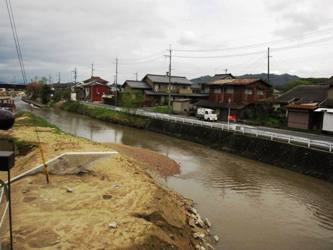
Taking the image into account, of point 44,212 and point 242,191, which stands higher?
point 44,212

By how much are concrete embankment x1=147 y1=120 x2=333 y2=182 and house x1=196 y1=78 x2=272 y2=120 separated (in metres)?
9.27

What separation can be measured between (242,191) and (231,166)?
598 cm

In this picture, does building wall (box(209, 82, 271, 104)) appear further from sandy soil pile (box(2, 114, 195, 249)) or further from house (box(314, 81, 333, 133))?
sandy soil pile (box(2, 114, 195, 249))

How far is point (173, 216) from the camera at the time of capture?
1210 cm

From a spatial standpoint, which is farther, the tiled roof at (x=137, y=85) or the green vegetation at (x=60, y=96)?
the green vegetation at (x=60, y=96)

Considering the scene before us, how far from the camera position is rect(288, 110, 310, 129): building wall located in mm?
33594

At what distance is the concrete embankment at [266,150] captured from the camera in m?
21.8

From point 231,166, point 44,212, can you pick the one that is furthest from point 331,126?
point 44,212

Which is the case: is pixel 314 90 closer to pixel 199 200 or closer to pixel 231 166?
pixel 231 166

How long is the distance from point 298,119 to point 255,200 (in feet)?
65.2

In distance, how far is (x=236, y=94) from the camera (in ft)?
157

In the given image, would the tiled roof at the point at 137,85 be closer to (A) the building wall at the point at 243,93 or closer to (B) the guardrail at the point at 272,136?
(A) the building wall at the point at 243,93

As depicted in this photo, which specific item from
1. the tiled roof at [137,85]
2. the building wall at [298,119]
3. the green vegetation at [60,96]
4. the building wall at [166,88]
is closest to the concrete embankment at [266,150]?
the building wall at [298,119]

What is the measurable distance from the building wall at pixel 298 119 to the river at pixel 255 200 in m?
9.88
